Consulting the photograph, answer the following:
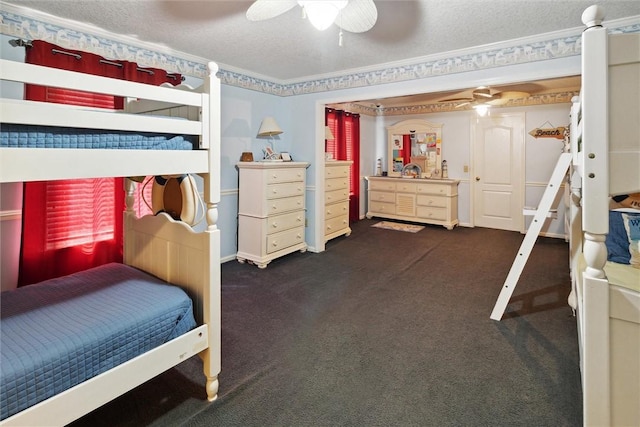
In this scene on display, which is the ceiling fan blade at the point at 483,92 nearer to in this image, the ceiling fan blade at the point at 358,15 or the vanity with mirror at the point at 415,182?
the vanity with mirror at the point at 415,182

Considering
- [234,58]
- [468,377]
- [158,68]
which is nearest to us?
[468,377]

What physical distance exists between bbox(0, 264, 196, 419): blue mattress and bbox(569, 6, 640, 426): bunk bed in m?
1.71

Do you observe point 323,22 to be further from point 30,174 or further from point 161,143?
point 30,174

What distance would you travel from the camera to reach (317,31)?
2.87 metres

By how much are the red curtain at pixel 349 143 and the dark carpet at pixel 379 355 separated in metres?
2.74

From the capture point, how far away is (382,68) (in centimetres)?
389

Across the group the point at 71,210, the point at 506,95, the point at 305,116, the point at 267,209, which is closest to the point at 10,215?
the point at 71,210

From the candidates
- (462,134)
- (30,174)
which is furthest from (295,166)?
(462,134)

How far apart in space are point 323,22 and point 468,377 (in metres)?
2.16

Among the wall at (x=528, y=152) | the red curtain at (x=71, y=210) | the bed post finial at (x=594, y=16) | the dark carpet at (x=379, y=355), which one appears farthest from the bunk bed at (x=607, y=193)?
the wall at (x=528, y=152)

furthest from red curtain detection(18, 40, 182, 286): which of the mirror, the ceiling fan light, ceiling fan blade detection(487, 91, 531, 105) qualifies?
the mirror

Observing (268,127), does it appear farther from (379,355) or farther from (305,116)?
(379,355)

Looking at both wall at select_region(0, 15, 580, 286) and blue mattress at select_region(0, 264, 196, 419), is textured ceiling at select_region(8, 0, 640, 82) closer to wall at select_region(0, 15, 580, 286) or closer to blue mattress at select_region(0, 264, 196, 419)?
wall at select_region(0, 15, 580, 286)

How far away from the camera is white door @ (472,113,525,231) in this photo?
588 centimetres
